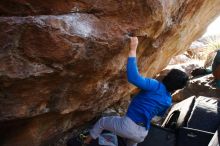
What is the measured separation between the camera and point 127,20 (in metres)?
5.75

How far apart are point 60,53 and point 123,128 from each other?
57.1 inches

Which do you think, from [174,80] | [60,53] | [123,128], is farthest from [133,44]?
[123,128]

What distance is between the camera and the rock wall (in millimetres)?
5168

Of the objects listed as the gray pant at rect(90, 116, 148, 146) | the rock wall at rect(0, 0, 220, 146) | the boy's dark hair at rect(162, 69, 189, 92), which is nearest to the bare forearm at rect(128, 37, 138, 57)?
the rock wall at rect(0, 0, 220, 146)

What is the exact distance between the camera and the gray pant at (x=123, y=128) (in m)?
6.05

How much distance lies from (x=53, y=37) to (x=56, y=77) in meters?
0.60

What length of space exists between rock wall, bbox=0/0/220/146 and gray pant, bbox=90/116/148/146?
494 millimetres

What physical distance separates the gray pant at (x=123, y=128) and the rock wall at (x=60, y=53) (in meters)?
0.49

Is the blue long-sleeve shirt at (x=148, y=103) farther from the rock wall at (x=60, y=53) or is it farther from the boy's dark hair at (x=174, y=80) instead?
the rock wall at (x=60, y=53)

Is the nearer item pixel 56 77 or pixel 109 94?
pixel 56 77

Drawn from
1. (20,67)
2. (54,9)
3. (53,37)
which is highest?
(54,9)

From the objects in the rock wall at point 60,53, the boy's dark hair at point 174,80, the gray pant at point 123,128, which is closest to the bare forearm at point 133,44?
the rock wall at point 60,53

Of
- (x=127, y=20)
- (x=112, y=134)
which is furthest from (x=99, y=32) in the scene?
(x=112, y=134)

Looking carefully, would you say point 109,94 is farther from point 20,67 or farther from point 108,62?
point 20,67
